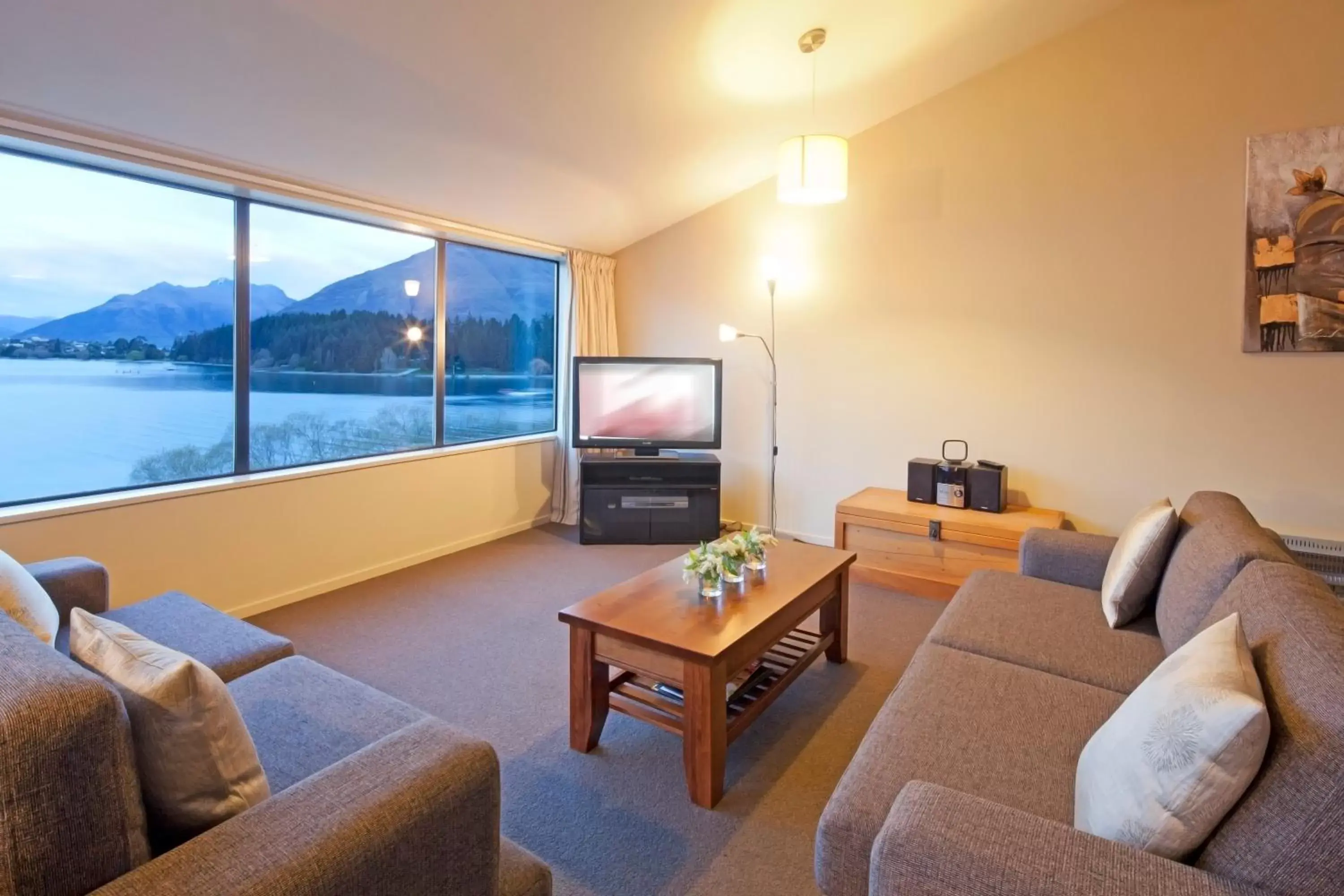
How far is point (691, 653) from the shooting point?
1970 mm

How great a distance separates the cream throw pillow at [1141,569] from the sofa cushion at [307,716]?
2.11m

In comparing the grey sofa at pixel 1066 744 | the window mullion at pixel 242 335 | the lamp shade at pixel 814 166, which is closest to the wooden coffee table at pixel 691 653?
the grey sofa at pixel 1066 744

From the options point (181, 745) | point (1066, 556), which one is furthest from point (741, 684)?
point (181, 745)

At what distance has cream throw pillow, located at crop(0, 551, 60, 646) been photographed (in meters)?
1.73

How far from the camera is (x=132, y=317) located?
316 centimetres

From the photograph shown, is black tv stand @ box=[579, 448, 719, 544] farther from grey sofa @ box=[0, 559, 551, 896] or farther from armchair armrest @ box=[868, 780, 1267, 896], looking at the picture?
armchair armrest @ box=[868, 780, 1267, 896]

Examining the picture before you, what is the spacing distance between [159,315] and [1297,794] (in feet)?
13.5

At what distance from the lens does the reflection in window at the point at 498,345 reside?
15.4ft

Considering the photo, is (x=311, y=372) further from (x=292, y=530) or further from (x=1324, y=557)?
(x=1324, y=557)

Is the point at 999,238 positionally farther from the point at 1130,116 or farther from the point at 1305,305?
the point at 1305,305

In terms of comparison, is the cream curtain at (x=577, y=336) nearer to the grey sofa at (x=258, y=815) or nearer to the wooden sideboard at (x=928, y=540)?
the wooden sideboard at (x=928, y=540)

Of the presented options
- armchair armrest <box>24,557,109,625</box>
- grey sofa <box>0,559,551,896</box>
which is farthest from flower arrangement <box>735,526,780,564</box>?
armchair armrest <box>24,557,109,625</box>

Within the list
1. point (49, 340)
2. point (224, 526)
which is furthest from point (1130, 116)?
point (49, 340)

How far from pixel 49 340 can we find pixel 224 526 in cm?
103
